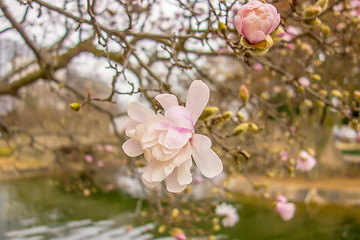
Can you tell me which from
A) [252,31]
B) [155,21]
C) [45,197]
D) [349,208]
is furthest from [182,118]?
[45,197]

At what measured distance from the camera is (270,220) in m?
4.51

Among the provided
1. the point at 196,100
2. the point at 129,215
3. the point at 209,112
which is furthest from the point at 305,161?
the point at 129,215

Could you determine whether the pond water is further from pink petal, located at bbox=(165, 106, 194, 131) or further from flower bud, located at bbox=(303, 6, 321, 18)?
pink petal, located at bbox=(165, 106, 194, 131)

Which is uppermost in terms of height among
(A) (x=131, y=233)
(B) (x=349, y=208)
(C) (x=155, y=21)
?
(C) (x=155, y=21)

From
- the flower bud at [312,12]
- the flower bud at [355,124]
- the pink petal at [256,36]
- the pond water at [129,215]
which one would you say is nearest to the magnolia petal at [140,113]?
the pink petal at [256,36]

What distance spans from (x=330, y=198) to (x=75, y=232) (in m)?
4.58

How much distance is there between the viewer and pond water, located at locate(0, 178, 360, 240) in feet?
12.7

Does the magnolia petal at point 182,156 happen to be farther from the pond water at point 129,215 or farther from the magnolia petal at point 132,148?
the pond water at point 129,215

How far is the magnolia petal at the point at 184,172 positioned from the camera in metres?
0.54

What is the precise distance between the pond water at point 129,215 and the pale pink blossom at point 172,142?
337cm

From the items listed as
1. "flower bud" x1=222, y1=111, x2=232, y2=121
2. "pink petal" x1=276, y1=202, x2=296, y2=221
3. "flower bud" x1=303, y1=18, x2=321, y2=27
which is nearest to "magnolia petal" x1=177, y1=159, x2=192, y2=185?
"flower bud" x1=222, y1=111, x2=232, y2=121

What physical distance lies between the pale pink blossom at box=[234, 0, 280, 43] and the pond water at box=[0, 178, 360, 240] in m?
3.49

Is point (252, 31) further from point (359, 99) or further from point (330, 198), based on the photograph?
point (330, 198)

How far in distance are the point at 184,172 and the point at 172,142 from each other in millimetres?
76
